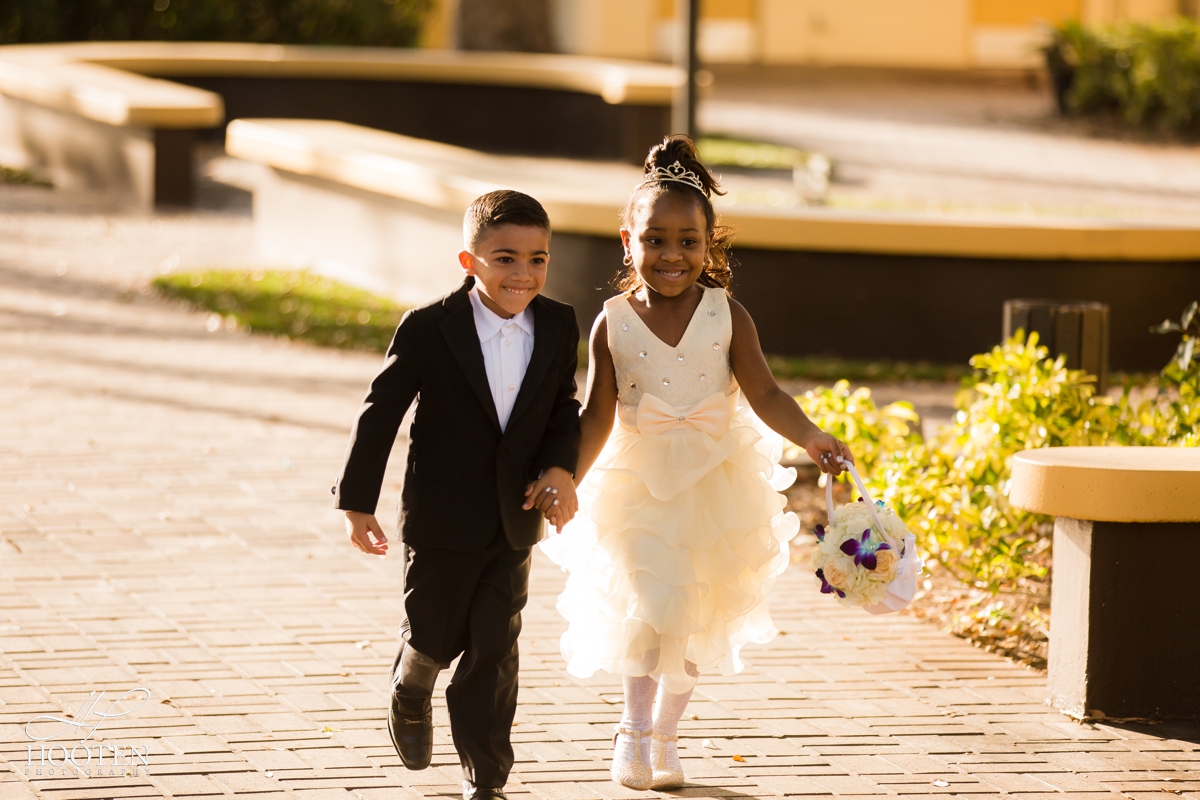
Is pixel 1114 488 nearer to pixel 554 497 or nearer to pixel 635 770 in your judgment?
pixel 635 770

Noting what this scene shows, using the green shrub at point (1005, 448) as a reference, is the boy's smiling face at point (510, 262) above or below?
above

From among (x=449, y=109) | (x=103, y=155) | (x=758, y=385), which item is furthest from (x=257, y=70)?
(x=758, y=385)

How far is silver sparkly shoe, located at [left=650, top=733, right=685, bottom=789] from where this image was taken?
391cm

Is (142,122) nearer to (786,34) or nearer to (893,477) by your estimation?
(893,477)

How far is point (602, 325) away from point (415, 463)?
2.10 feet

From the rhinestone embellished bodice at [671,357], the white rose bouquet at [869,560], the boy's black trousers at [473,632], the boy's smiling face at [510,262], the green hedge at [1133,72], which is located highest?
the green hedge at [1133,72]

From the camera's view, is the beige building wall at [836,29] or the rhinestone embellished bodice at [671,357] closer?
the rhinestone embellished bodice at [671,357]

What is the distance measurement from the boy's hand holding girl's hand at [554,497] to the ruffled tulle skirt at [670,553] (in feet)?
0.91

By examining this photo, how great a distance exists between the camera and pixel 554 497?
359 centimetres

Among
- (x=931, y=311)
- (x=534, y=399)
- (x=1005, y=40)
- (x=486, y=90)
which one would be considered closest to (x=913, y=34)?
(x=1005, y=40)

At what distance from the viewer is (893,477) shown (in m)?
5.62

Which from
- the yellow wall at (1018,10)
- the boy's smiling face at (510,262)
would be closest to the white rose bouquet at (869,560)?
the boy's smiling face at (510,262)

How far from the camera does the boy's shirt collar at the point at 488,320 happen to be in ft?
11.9

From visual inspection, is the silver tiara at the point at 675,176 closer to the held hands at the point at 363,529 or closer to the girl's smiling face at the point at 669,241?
the girl's smiling face at the point at 669,241
